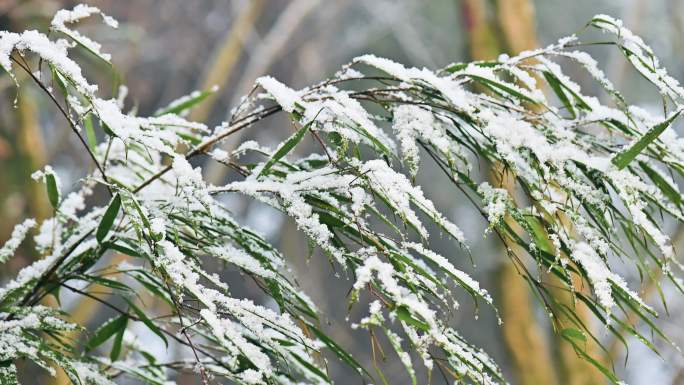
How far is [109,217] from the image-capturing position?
771mm

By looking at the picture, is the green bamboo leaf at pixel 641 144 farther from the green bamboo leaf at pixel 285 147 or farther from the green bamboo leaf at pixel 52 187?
the green bamboo leaf at pixel 52 187

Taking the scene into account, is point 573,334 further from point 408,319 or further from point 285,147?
point 285,147

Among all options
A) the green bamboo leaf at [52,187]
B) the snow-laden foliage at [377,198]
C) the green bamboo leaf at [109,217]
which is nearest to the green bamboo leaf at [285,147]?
the snow-laden foliage at [377,198]

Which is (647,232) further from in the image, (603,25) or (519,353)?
(519,353)

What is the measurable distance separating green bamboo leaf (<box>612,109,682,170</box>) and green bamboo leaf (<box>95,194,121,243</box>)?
436mm

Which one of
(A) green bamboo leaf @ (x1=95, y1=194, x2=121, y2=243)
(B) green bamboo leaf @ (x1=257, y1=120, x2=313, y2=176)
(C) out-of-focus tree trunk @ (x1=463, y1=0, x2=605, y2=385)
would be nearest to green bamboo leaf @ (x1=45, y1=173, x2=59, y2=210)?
(A) green bamboo leaf @ (x1=95, y1=194, x2=121, y2=243)

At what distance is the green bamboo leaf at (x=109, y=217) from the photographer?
748mm

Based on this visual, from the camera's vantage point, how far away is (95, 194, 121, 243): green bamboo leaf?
748 millimetres

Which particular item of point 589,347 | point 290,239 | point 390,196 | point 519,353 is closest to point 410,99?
point 390,196

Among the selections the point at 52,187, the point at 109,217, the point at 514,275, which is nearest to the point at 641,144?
the point at 109,217

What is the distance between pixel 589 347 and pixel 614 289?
4.46ft

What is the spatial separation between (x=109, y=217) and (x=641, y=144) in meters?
0.47

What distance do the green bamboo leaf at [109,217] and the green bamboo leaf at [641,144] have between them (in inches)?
17.1

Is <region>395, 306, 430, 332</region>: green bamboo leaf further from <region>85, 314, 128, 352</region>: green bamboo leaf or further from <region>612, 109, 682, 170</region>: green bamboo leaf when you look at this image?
<region>85, 314, 128, 352</region>: green bamboo leaf
